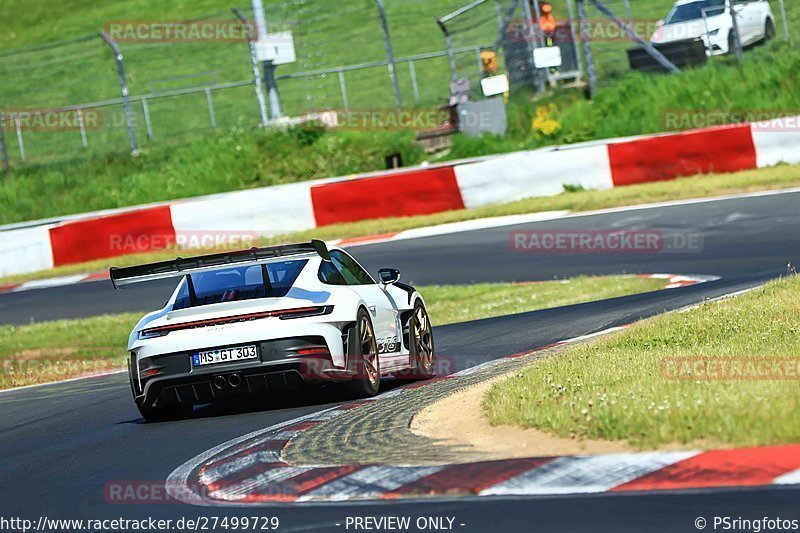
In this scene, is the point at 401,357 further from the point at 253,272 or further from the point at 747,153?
the point at 747,153

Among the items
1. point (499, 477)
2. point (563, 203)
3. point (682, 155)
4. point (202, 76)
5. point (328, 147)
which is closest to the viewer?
point (499, 477)

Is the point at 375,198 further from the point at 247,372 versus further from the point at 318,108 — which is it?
the point at 247,372

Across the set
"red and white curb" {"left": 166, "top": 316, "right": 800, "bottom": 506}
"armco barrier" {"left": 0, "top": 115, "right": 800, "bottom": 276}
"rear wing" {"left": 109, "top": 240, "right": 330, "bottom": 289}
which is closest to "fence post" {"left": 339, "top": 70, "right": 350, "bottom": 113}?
"armco barrier" {"left": 0, "top": 115, "right": 800, "bottom": 276}

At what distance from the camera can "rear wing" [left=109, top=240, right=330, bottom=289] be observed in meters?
9.73

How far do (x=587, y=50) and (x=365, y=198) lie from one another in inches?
242

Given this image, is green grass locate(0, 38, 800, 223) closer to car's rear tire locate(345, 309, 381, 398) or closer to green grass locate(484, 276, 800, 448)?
green grass locate(484, 276, 800, 448)

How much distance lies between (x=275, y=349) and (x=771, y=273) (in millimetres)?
7434

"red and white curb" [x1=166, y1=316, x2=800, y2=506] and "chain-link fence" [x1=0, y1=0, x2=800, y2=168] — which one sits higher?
"chain-link fence" [x1=0, y1=0, x2=800, y2=168]

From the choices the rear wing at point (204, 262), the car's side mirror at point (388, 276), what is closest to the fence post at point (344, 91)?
the car's side mirror at point (388, 276)

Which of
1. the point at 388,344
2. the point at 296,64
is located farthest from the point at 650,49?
the point at 388,344

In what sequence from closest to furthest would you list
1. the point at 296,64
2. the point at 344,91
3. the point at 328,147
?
the point at 328,147 < the point at 344,91 < the point at 296,64

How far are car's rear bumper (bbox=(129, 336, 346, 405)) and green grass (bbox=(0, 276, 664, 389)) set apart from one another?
555 centimetres

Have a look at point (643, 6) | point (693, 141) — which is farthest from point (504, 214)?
point (643, 6)

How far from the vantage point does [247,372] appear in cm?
988
